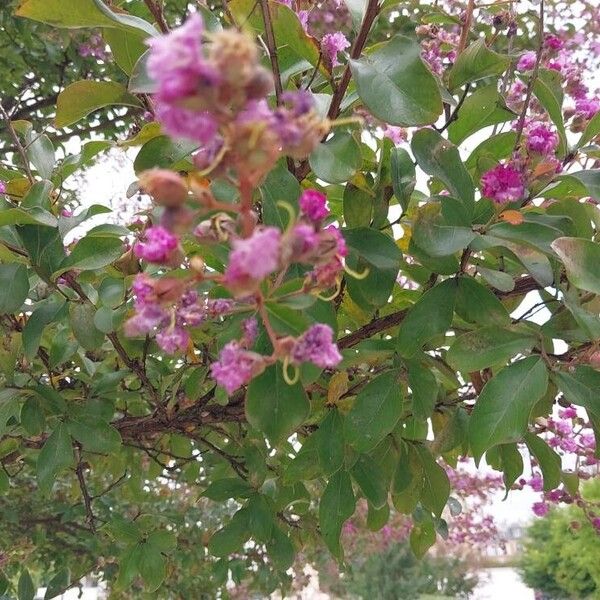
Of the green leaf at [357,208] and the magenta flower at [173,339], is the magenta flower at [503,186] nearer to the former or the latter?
the green leaf at [357,208]

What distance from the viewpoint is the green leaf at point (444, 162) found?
635mm

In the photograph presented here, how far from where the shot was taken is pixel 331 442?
0.75 m

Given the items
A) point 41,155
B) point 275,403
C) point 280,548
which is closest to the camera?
point 275,403

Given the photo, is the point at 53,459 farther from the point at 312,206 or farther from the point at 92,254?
the point at 312,206

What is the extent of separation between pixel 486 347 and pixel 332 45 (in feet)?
0.98

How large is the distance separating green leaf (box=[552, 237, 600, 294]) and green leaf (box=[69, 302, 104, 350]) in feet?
1.41

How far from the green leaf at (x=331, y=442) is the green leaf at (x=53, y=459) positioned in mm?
282

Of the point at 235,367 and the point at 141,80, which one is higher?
the point at 141,80

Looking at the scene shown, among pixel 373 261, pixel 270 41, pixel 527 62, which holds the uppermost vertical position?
pixel 527 62

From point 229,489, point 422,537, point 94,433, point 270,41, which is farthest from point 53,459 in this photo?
point 422,537

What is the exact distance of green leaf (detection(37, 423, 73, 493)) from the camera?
0.80 meters

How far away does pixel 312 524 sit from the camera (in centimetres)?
130

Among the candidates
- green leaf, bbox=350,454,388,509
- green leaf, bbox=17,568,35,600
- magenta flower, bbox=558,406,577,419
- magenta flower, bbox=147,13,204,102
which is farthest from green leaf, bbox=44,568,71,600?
magenta flower, bbox=147,13,204,102

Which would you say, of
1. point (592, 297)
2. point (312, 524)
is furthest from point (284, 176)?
point (312, 524)
